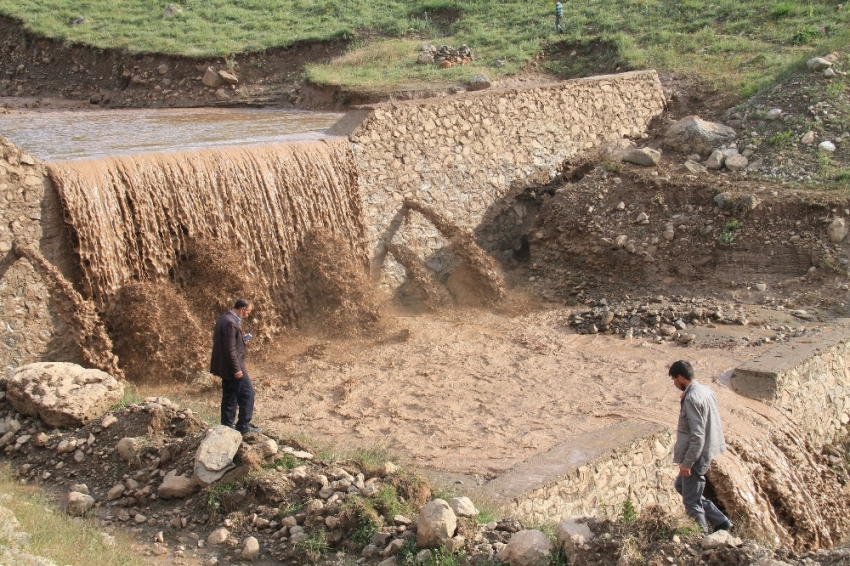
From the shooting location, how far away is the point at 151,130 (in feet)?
46.6

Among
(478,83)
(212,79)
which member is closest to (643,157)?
(478,83)

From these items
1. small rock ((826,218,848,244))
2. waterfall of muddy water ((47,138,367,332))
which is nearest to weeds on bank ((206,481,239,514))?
waterfall of muddy water ((47,138,367,332))

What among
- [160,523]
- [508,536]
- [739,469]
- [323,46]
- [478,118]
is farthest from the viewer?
[323,46]

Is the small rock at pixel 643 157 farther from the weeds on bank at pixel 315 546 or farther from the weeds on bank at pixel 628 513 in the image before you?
the weeds on bank at pixel 315 546

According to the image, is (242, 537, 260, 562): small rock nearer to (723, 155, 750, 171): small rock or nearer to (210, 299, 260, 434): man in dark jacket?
(210, 299, 260, 434): man in dark jacket

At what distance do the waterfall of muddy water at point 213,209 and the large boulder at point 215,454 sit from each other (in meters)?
3.51

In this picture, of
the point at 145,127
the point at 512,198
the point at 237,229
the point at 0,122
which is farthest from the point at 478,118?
the point at 0,122

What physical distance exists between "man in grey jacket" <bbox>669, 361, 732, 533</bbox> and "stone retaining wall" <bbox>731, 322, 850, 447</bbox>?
3.29 meters

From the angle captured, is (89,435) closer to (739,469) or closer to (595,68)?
(739,469)

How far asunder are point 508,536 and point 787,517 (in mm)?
4065

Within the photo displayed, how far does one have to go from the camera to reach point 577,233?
13.4 meters

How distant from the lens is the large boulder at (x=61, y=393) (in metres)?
7.41

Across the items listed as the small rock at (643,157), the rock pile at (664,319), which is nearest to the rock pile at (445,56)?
the small rock at (643,157)

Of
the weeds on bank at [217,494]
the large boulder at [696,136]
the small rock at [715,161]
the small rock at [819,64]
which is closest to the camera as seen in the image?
the weeds on bank at [217,494]
